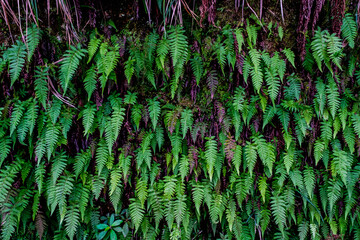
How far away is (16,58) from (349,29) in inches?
143

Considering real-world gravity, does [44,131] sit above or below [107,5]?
below

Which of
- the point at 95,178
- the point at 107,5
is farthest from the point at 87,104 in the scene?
the point at 107,5

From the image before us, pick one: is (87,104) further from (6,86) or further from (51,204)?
(51,204)

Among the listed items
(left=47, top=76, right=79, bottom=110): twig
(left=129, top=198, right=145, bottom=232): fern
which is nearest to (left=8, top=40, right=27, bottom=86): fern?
(left=47, top=76, right=79, bottom=110): twig

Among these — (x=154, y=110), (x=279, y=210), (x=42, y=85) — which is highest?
(x=42, y=85)

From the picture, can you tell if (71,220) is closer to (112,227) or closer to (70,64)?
(112,227)

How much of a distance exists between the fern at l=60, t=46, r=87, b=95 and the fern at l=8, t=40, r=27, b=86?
0.41 metres

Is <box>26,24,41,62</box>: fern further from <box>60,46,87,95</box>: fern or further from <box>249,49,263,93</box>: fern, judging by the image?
<box>249,49,263,93</box>: fern

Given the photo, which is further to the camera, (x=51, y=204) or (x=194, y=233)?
(x=194, y=233)

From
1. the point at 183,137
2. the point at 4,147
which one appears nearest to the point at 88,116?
the point at 4,147

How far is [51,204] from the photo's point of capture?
2.98 metres

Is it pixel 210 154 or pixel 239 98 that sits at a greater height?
pixel 239 98

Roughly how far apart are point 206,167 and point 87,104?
1528mm

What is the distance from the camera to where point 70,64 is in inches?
111
